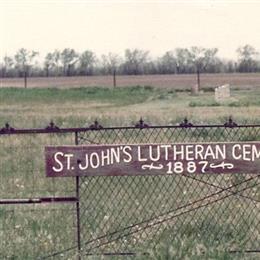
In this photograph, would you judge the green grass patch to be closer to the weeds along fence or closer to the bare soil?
the bare soil

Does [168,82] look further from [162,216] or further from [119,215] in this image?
[162,216]

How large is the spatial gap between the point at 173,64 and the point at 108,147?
75.1m

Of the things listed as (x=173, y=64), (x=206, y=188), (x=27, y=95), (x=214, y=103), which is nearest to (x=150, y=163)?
(x=206, y=188)

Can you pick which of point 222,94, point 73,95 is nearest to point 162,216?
point 222,94

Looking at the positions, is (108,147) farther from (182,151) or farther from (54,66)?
(54,66)

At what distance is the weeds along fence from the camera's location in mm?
5156

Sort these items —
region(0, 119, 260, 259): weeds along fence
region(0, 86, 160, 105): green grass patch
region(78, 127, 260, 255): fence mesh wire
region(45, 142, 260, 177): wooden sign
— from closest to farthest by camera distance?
region(45, 142, 260, 177): wooden sign, region(0, 119, 260, 259): weeds along fence, region(78, 127, 260, 255): fence mesh wire, region(0, 86, 160, 105): green grass patch

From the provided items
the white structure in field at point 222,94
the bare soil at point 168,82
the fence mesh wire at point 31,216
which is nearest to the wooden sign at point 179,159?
the fence mesh wire at point 31,216

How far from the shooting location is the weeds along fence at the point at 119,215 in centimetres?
516

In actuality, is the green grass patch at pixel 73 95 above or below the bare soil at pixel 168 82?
below

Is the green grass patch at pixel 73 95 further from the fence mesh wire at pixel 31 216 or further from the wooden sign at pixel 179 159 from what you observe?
the wooden sign at pixel 179 159

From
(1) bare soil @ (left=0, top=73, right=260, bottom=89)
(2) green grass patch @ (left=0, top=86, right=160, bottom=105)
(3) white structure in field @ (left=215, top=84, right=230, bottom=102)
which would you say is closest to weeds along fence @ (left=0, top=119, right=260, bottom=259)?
(3) white structure in field @ (left=215, top=84, right=230, bottom=102)

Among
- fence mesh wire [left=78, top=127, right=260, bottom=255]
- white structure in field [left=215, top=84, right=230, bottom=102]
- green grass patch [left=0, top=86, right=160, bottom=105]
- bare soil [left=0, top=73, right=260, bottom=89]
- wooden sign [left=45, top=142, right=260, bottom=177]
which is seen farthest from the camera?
bare soil [left=0, top=73, right=260, bottom=89]

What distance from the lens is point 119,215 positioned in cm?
671
